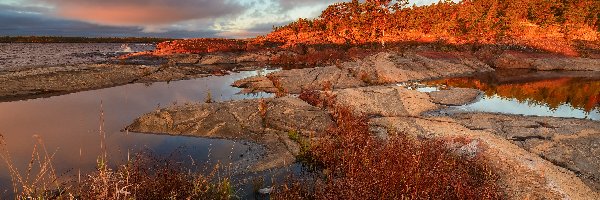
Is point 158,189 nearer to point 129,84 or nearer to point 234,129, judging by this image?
point 234,129

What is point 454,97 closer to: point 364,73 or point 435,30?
point 364,73

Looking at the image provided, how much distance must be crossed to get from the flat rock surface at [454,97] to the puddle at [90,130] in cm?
1058

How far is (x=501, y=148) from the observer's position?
8.72 meters

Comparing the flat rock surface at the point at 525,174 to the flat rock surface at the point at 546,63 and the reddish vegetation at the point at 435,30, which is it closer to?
the flat rock surface at the point at 546,63

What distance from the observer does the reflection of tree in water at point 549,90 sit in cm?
2000

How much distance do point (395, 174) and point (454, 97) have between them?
14.4 m

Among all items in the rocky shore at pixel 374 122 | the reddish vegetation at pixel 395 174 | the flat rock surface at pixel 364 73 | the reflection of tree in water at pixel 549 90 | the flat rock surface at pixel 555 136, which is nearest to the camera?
the reddish vegetation at pixel 395 174

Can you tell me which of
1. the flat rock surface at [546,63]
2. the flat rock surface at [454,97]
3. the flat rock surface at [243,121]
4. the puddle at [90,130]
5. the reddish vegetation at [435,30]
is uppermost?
the reddish vegetation at [435,30]

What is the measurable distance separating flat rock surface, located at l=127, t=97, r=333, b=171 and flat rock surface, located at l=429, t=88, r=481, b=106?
7634 millimetres

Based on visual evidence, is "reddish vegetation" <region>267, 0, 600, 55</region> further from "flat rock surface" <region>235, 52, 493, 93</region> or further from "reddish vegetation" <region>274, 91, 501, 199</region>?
"reddish vegetation" <region>274, 91, 501, 199</region>

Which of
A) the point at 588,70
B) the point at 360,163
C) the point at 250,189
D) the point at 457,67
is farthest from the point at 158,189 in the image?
the point at 588,70

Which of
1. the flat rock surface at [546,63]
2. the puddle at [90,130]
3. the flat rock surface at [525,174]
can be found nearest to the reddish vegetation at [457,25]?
the flat rock surface at [546,63]

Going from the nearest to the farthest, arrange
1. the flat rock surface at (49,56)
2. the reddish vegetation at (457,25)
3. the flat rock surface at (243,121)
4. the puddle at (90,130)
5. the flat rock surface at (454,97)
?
the puddle at (90,130), the flat rock surface at (243,121), the flat rock surface at (454,97), the flat rock surface at (49,56), the reddish vegetation at (457,25)

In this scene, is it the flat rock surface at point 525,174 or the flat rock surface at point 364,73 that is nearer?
the flat rock surface at point 525,174
